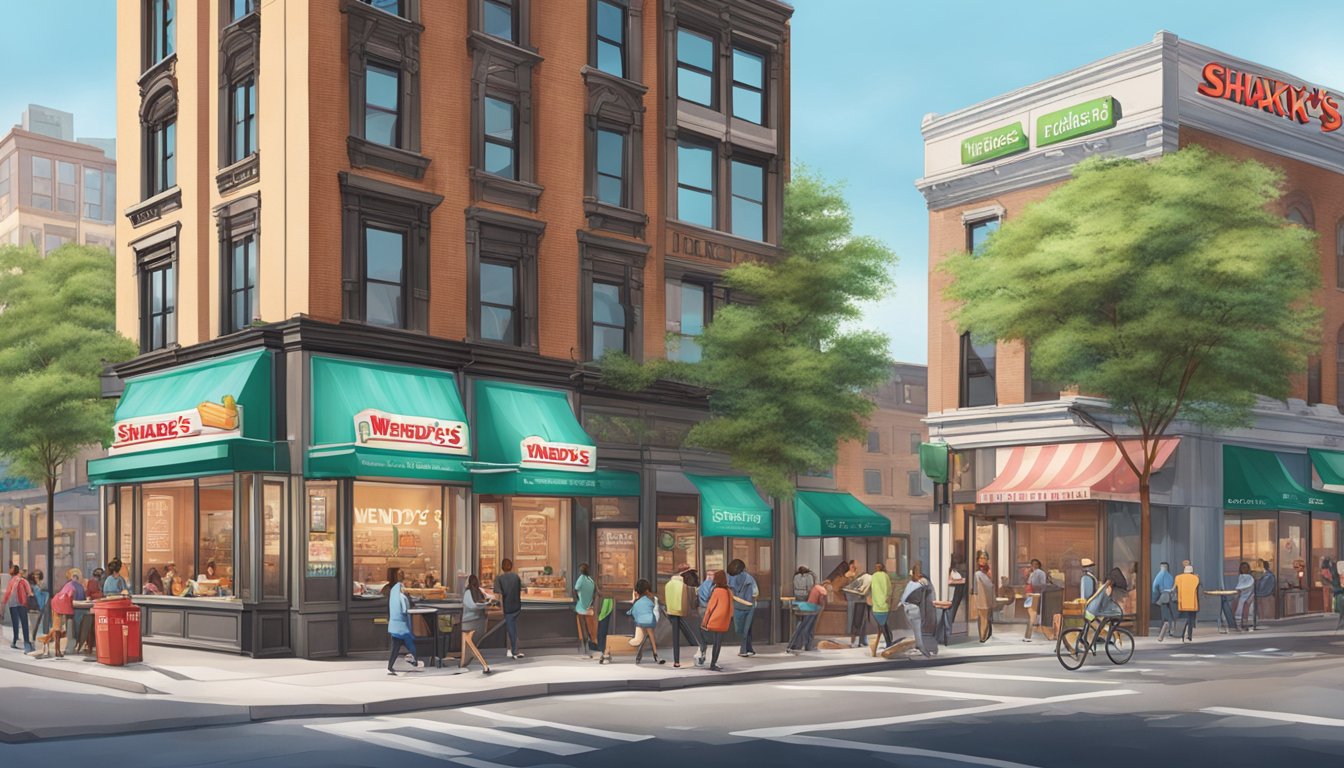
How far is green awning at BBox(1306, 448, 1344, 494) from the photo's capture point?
44500 millimetres

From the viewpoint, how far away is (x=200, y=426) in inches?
1047

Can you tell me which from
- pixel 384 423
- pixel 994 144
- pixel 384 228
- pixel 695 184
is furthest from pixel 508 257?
pixel 994 144

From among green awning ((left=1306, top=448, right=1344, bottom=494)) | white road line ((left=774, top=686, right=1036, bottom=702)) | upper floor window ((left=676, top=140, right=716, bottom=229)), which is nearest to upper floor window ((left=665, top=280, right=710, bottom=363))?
upper floor window ((left=676, top=140, right=716, bottom=229))

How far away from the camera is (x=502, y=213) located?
97.4 feet

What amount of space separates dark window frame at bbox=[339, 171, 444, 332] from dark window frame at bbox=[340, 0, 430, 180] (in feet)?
1.71

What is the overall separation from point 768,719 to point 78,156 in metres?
70.3

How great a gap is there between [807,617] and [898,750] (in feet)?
46.8

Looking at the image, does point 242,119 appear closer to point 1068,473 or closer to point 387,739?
point 387,739

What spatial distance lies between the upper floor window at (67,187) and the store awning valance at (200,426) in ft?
170

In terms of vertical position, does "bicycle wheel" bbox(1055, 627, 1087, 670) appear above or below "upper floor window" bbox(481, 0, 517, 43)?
below

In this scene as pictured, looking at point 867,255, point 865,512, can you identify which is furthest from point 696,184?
point 865,512

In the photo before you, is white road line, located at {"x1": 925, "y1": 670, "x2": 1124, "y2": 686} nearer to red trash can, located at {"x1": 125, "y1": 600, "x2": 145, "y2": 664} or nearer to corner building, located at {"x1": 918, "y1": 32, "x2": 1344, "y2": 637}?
red trash can, located at {"x1": 125, "y1": 600, "x2": 145, "y2": 664}

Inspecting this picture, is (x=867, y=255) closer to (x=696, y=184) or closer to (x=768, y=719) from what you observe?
(x=696, y=184)

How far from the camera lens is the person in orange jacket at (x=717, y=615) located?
984 inches
